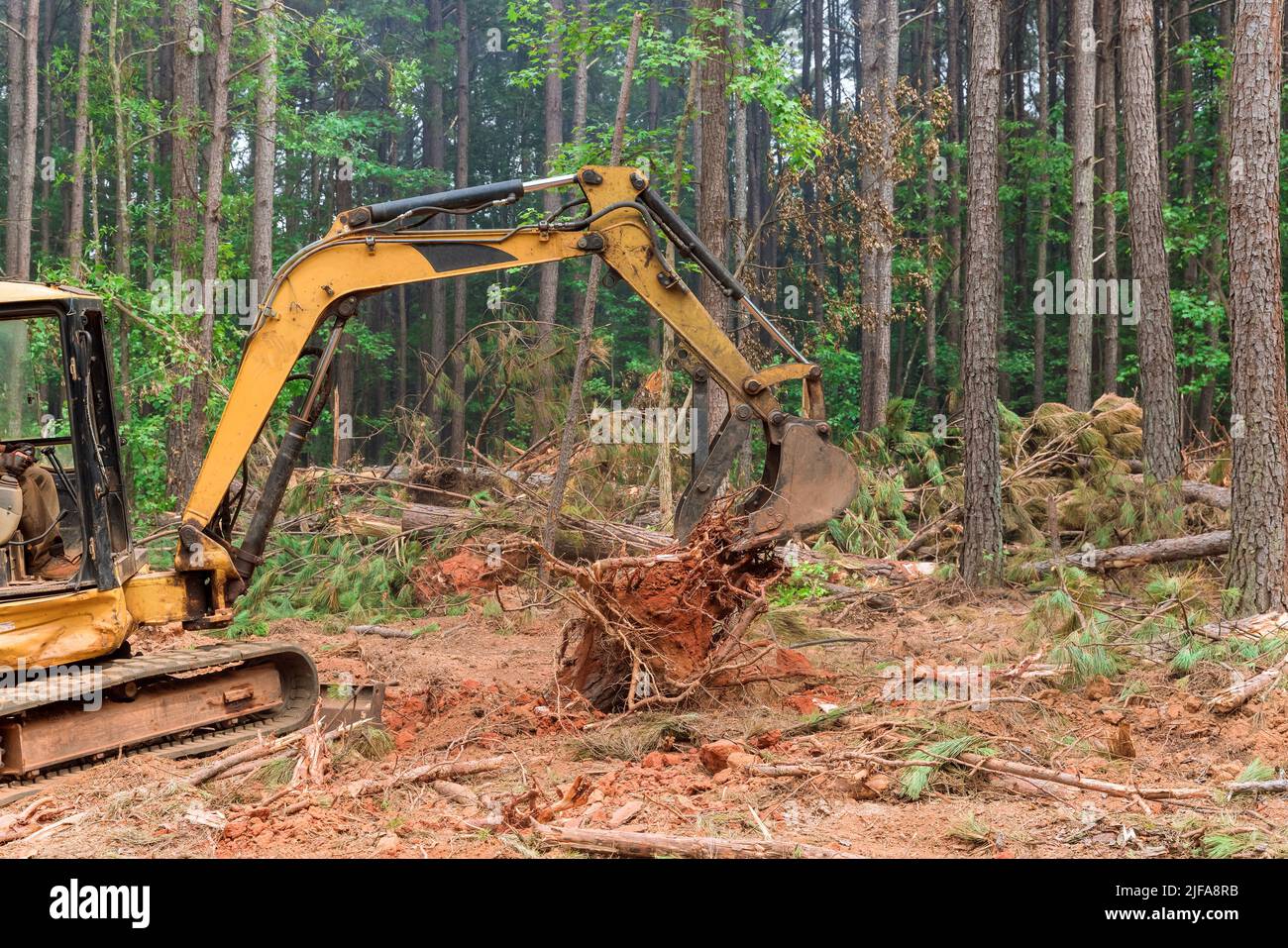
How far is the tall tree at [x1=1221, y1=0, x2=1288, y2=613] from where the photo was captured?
8.73 meters

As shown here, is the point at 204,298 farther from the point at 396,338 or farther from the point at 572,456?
the point at 396,338

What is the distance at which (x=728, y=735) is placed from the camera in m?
6.89

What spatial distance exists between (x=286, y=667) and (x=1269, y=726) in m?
5.76

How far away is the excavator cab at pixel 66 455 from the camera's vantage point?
6.05 meters

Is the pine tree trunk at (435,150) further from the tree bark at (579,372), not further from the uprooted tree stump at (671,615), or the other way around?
the uprooted tree stump at (671,615)

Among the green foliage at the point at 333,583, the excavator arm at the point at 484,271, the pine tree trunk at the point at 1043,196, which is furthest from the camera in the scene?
the pine tree trunk at the point at 1043,196

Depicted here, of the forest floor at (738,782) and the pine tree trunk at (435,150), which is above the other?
the pine tree trunk at (435,150)

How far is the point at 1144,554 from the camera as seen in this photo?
1145 centimetres

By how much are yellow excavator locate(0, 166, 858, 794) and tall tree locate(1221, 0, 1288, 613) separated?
12.0 ft

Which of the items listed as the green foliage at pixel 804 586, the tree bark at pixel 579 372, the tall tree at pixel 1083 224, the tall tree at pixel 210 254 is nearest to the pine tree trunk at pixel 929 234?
the tall tree at pixel 1083 224

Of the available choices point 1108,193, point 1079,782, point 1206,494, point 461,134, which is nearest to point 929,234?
point 1108,193

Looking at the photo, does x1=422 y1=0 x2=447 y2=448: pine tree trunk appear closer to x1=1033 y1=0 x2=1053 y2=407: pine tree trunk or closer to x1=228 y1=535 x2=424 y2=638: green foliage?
x1=1033 y1=0 x2=1053 y2=407: pine tree trunk

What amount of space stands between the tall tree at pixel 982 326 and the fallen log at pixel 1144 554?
648mm

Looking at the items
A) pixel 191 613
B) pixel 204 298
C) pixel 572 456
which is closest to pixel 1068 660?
pixel 191 613
